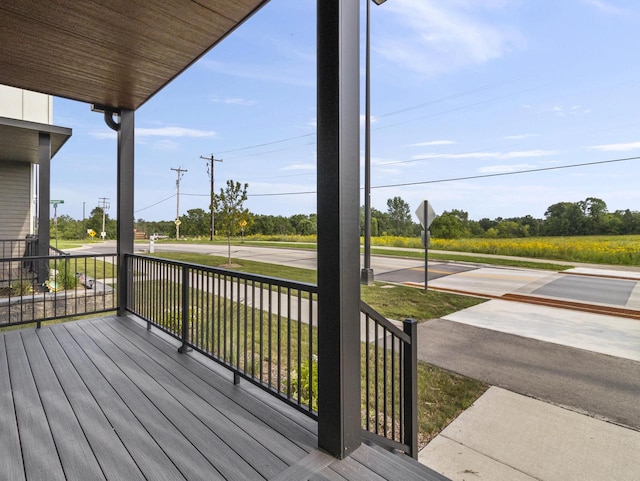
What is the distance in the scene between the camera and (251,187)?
11492 mm

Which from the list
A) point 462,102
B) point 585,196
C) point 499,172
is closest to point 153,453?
point 585,196

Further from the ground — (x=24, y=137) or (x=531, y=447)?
(x=24, y=137)

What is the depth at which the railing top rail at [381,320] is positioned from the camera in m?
1.55

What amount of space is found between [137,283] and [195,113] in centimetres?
3230

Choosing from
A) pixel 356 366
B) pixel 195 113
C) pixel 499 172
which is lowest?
pixel 356 366

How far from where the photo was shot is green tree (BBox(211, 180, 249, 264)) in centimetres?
1114

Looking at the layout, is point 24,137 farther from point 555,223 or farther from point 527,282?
point 555,223

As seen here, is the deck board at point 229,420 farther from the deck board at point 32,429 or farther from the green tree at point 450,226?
the green tree at point 450,226

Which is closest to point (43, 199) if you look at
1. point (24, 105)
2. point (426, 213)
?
point (24, 105)

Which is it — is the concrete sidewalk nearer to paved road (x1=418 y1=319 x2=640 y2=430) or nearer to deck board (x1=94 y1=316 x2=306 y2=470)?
paved road (x1=418 y1=319 x2=640 y2=430)

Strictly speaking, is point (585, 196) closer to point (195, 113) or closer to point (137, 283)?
point (137, 283)

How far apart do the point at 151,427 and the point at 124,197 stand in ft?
9.14

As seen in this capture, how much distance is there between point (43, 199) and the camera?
5.91m

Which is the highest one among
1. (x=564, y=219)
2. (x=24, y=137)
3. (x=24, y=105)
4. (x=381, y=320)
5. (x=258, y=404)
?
(x=24, y=105)
